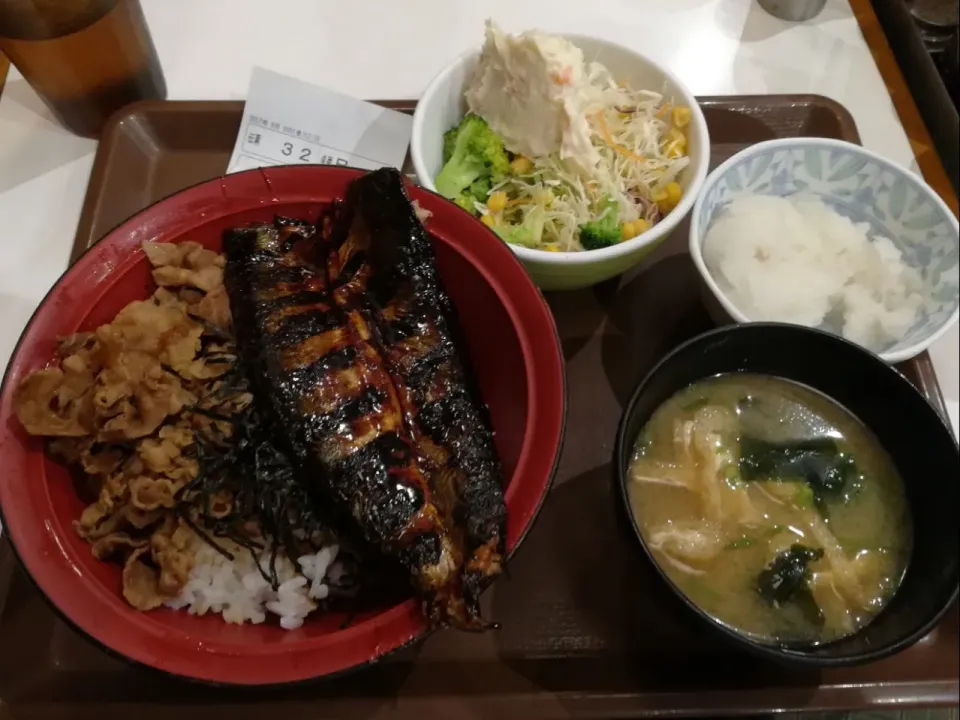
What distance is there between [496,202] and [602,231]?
0.68ft

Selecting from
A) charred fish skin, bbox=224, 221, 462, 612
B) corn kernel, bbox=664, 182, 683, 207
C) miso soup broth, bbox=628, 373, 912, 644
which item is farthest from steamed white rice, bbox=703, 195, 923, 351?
charred fish skin, bbox=224, 221, 462, 612

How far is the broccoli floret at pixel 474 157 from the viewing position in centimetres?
141

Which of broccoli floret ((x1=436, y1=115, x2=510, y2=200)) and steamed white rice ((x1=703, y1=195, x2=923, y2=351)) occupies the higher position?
broccoli floret ((x1=436, y1=115, x2=510, y2=200))

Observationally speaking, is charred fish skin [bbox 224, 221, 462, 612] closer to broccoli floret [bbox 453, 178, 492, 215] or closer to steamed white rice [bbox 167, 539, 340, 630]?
steamed white rice [bbox 167, 539, 340, 630]

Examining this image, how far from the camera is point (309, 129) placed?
1595 millimetres

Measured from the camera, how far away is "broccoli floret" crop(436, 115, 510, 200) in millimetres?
1407

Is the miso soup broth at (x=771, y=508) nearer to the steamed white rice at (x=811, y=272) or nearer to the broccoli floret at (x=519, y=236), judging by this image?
the steamed white rice at (x=811, y=272)

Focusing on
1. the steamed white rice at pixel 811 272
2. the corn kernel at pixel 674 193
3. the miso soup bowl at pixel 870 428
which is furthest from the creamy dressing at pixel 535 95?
the miso soup bowl at pixel 870 428

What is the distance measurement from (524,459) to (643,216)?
616mm

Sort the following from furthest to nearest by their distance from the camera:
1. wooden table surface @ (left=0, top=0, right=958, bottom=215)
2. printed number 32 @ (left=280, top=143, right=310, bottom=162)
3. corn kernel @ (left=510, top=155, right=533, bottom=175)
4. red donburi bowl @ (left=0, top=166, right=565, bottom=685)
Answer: wooden table surface @ (left=0, top=0, right=958, bottom=215), printed number 32 @ (left=280, top=143, right=310, bottom=162), corn kernel @ (left=510, top=155, right=533, bottom=175), red donburi bowl @ (left=0, top=166, right=565, bottom=685)

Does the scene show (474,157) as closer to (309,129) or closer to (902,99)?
(309,129)

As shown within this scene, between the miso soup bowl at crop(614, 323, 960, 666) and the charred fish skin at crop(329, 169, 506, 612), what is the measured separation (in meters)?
0.22

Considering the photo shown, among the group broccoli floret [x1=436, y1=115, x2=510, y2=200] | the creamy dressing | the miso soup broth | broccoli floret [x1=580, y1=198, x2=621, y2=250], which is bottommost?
the miso soup broth

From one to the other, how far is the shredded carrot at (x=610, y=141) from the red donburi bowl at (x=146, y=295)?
1.37 ft
